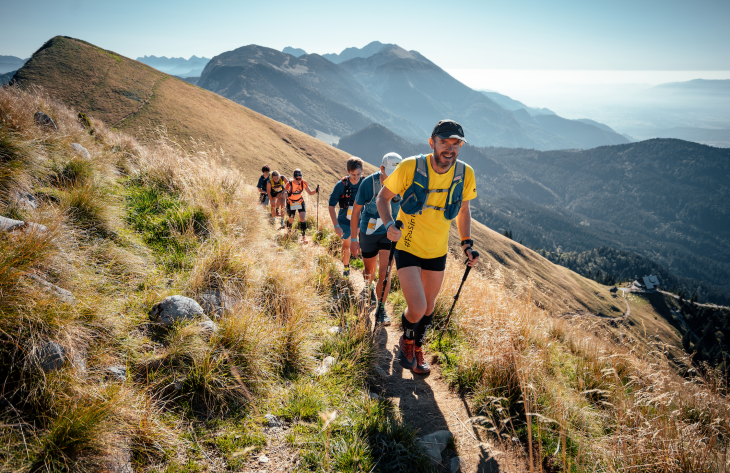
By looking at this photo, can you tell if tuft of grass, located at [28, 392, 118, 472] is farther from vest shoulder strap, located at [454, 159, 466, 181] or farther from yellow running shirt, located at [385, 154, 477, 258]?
vest shoulder strap, located at [454, 159, 466, 181]

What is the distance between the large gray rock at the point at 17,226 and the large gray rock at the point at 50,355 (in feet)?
4.67

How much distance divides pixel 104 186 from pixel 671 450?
321 inches

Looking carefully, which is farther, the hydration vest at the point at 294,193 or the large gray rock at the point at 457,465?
the hydration vest at the point at 294,193

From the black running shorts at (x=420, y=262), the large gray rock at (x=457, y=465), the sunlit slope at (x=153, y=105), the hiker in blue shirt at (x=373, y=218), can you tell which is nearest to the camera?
the large gray rock at (x=457, y=465)

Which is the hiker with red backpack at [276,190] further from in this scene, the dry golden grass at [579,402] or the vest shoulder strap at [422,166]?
the vest shoulder strap at [422,166]

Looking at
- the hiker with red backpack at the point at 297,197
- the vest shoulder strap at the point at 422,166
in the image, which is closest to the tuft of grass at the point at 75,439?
the vest shoulder strap at the point at 422,166

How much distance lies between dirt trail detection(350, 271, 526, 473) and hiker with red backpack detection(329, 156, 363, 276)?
2.72 meters

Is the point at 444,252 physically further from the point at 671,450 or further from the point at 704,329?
the point at 704,329

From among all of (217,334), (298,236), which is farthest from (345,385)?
(298,236)

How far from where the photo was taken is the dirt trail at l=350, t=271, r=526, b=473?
2.97 meters

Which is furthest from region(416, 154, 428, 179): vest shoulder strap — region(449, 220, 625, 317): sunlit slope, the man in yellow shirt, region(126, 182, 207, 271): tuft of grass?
region(449, 220, 625, 317): sunlit slope

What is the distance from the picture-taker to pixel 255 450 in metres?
2.58

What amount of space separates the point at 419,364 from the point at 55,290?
155 inches

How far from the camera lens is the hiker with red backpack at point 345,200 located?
6.73m
